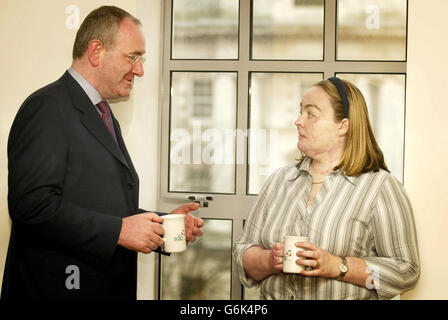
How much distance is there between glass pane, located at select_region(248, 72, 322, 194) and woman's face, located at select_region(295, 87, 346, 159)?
0.60 meters

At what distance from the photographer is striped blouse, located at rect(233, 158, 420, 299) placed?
1.37 meters

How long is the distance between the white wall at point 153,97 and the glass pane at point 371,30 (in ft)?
1.23

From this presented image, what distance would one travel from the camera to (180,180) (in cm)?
214

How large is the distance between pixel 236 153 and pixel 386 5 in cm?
98

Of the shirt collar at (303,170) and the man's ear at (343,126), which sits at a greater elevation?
the man's ear at (343,126)

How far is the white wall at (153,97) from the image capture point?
1.64 meters

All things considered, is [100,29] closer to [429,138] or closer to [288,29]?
[288,29]

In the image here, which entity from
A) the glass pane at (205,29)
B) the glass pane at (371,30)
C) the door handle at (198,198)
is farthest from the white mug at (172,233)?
the glass pane at (371,30)

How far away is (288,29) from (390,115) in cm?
62

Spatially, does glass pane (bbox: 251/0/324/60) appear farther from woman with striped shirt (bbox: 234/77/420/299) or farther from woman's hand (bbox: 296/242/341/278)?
woman's hand (bbox: 296/242/341/278)

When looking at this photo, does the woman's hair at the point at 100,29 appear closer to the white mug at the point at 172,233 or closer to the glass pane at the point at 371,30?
the white mug at the point at 172,233

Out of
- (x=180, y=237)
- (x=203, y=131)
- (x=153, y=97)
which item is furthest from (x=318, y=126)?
(x=153, y=97)
